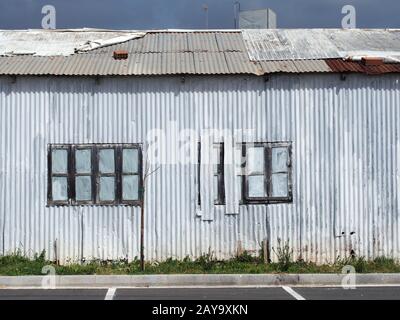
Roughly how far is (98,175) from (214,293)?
4.50m

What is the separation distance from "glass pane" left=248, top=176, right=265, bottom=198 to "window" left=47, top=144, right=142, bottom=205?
7.81 ft

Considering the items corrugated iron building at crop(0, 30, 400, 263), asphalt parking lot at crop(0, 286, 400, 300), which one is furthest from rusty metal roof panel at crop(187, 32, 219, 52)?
asphalt parking lot at crop(0, 286, 400, 300)

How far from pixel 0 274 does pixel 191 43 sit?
7.24 metres

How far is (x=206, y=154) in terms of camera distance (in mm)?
18328

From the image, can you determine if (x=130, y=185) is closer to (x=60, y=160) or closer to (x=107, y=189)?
(x=107, y=189)

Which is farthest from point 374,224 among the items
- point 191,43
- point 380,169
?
point 191,43

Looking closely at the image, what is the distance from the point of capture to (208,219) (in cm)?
1828

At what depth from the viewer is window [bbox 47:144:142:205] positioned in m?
18.3

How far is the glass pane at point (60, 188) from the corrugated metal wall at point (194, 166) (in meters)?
0.23

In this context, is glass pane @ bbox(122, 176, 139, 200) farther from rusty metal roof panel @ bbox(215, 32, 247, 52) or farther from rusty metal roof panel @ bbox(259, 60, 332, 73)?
rusty metal roof panel @ bbox(215, 32, 247, 52)

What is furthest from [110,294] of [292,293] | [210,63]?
[210,63]

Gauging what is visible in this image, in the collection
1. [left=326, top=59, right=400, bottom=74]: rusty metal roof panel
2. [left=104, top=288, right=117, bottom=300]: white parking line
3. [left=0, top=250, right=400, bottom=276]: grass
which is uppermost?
[left=326, top=59, right=400, bottom=74]: rusty metal roof panel

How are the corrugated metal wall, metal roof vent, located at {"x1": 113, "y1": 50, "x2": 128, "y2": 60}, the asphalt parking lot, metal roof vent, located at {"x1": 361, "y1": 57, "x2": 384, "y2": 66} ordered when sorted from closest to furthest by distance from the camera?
the asphalt parking lot
the corrugated metal wall
metal roof vent, located at {"x1": 361, "y1": 57, "x2": 384, "y2": 66}
metal roof vent, located at {"x1": 113, "y1": 50, "x2": 128, "y2": 60}
